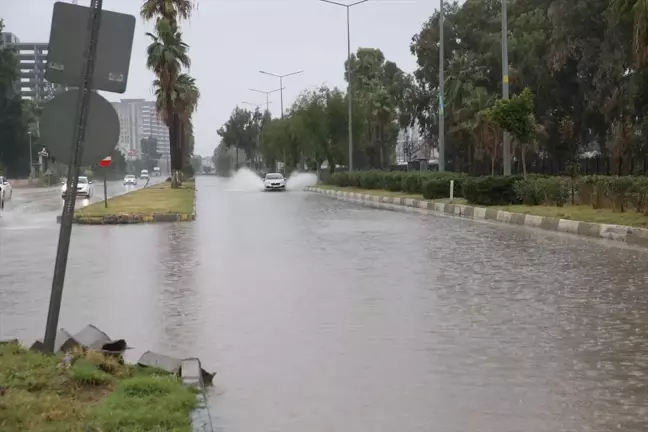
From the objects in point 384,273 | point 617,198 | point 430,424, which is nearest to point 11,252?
point 384,273

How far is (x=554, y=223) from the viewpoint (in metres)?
20.8

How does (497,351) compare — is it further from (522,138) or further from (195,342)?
(522,138)

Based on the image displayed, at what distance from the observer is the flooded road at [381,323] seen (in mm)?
5621

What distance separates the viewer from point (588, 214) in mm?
21266

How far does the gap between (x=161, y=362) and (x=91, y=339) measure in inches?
33.3

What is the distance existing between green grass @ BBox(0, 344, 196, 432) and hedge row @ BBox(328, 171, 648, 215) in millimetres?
16409

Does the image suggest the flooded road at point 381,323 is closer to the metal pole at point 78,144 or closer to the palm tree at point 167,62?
the metal pole at point 78,144

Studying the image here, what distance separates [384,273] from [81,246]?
7776 millimetres

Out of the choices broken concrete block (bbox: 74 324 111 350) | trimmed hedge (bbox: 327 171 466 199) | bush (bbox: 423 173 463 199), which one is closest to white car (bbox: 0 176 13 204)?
bush (bbox: 423 173 463 199)

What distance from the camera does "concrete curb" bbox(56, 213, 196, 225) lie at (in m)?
24.8

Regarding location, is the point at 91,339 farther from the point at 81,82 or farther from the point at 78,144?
the point at 81,82

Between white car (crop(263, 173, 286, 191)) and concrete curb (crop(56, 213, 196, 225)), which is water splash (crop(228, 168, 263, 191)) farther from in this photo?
concrete curb (crop(56, 213, 196, 225))

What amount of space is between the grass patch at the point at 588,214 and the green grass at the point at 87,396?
1426 cm

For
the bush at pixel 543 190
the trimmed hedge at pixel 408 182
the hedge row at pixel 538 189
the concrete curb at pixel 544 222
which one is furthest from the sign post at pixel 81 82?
the trimmed hedge at pixel 408 182
